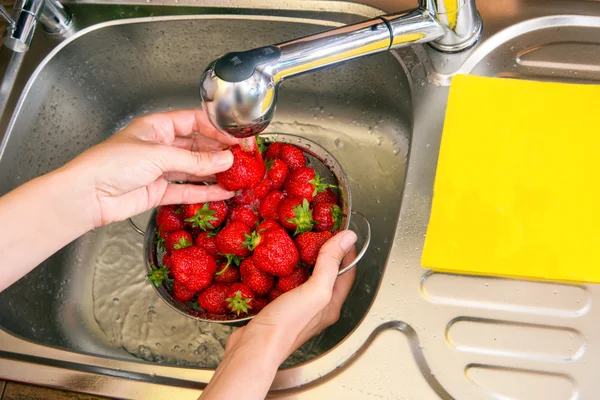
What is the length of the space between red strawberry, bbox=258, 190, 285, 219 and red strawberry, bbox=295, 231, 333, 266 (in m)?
0.08

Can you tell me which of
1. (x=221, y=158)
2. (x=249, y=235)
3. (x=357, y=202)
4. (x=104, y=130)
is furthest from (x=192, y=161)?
(x=104, y=130)

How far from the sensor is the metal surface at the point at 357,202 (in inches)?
29.6

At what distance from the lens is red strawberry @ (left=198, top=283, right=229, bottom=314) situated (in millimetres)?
856

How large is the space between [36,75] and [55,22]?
0.11 meters

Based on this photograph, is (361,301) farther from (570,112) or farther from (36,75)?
(36,75)

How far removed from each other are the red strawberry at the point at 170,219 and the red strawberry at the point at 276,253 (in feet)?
0.52

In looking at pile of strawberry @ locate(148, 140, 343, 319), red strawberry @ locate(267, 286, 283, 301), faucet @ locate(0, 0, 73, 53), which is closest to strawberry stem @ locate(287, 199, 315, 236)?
pile of strawberry @ locate(148, 140, 343, 319)

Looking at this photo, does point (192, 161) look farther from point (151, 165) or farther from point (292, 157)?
point (292, 157)

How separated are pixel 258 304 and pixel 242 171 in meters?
0.21

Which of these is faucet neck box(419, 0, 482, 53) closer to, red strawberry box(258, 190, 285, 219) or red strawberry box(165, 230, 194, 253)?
red strawberry box(258, 190, 285, 219)

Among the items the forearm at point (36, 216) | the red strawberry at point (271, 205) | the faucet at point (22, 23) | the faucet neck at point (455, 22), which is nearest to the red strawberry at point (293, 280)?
the red strawberry at point (271, 205)

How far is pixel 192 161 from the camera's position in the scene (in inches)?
31.6

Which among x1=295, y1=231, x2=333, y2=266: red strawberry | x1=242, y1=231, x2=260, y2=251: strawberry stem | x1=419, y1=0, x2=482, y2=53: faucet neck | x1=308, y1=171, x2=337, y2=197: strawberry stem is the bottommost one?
x1=242, y1=231, x2=260, y2=251: strawberry stem

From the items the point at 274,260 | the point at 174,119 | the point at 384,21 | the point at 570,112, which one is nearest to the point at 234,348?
the point at 274,260
